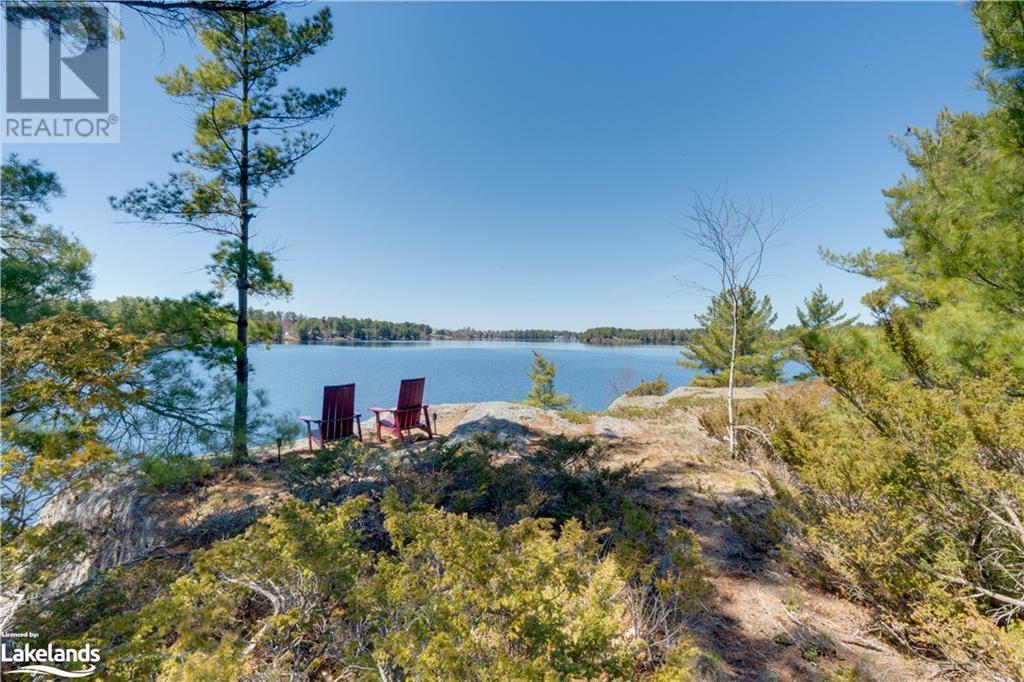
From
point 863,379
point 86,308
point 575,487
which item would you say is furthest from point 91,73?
point 863,379

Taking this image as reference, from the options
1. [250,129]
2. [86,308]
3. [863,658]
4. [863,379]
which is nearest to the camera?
[863,658]

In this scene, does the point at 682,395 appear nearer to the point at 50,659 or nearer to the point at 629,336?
the point at 50,659

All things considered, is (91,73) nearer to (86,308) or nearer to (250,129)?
(86,308)

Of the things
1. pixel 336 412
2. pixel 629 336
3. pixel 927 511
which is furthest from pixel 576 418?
pixel 629 336

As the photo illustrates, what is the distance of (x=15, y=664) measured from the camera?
135 cm

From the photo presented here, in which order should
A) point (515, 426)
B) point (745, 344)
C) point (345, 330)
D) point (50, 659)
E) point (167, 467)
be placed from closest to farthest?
1. point (50, 659)
2. point (167, 467)
3. point (515, 426)
4. point (745, 344)
5. point (345, 330)

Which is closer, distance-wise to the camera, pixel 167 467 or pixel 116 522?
pixel 167 467

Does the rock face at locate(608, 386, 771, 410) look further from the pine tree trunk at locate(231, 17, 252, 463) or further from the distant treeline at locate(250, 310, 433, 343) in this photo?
the distant treeline at locate(250, 310, 433, 343)

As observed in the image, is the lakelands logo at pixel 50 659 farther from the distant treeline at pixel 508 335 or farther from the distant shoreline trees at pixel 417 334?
the distant treeline at pixel 508 335

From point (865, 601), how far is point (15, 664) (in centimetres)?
418

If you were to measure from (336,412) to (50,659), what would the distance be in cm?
466

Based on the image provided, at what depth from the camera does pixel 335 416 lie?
19.0 feet

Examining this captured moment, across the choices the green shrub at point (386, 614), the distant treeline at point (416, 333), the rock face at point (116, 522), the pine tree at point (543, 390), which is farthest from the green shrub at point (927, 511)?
the distant treeline at point (416, 333)

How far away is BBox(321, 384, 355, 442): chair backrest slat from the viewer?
568cm
